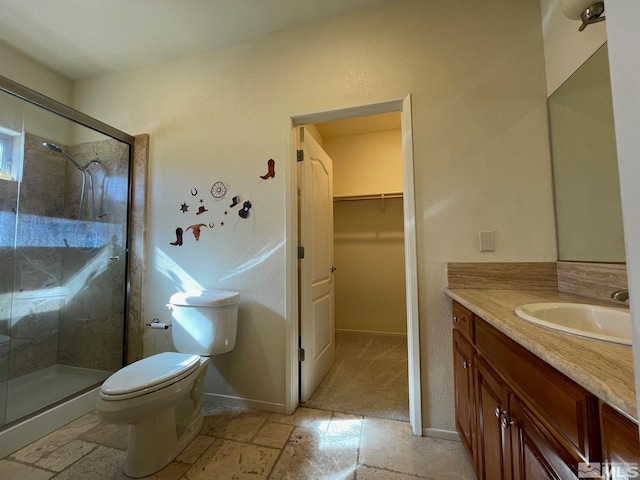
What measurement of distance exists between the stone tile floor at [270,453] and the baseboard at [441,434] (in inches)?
1.1

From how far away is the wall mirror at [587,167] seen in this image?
111 cm

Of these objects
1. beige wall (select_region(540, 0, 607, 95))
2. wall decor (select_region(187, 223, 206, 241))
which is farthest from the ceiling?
wall decor (select_region(187, 223, 206, 241))

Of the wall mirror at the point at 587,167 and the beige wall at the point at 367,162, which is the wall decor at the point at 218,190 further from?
the wall mirror at the point at 587,167

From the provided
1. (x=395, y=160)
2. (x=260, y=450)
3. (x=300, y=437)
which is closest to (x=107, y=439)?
(x=260, y=450)

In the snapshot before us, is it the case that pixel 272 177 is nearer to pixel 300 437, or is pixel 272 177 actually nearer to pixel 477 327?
pixel 477 327

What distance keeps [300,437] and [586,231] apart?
5.91 ft

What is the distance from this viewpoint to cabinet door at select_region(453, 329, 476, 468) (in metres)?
1.15

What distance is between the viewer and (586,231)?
49.3 inches

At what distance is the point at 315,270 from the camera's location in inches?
81.0

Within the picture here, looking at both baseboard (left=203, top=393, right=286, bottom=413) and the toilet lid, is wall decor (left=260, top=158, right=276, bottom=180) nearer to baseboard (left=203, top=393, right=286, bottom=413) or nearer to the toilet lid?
the toilet lid

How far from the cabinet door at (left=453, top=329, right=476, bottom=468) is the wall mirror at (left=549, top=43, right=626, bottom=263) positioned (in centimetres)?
69

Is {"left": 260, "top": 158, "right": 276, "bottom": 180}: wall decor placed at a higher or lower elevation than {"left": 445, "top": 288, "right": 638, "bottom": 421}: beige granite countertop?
higher

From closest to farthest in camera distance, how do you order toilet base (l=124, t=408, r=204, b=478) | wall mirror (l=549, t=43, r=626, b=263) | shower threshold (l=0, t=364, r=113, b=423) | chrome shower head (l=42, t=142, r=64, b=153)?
wall mirror (l=549, t=43, r=626, b=263), toilet base (l=124, t=408, r=204, b=478), shower threshold (l=0, t=364, r=113, b=423), chrome shower head (l=42, t=142, r=64, b=153)

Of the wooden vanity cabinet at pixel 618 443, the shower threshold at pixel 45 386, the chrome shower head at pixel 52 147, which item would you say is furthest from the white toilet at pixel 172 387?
the chrome shower head at pixel 52 147
